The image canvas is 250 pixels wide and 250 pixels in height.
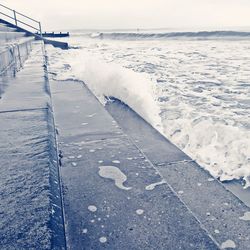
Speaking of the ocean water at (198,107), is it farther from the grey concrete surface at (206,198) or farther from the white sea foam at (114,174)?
the white sea foam at (114,174)

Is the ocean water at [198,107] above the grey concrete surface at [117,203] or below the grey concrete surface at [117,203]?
below

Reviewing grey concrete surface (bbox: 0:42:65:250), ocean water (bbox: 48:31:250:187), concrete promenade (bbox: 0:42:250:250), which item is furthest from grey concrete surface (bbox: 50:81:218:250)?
ocean water (bbox: 48:31:250:187)

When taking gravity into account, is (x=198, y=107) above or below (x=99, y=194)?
below

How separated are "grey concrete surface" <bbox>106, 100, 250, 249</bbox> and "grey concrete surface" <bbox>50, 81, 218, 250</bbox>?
25 cm

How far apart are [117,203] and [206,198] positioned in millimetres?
640

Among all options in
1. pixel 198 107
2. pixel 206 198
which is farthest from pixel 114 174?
pixel 198 107

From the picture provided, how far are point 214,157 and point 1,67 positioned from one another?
3.23 meters

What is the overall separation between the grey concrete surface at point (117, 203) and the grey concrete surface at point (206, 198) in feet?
0.81

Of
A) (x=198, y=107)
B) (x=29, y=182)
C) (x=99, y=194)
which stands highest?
(x=29, y=182)

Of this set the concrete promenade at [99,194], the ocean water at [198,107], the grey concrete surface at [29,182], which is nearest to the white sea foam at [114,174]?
the concrete promenade at [99,194]

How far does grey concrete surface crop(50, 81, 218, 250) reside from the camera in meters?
1.15

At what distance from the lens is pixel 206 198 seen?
1.72m

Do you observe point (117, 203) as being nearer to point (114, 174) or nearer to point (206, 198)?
point (114, 174)

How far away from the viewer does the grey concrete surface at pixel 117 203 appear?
115cm
